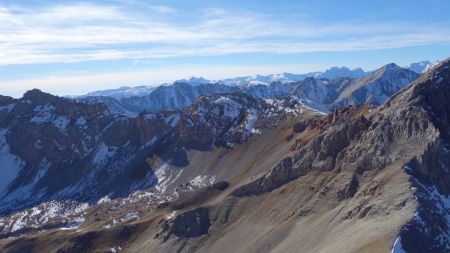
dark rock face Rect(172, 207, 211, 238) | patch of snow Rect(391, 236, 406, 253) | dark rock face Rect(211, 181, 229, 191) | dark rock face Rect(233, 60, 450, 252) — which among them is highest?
dark rock face Rect(233, 60, 450, 252)

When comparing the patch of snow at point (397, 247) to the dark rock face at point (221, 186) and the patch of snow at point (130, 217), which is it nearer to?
the dark rock face at point (221, 186)

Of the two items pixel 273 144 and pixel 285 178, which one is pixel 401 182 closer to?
pixel 285 178

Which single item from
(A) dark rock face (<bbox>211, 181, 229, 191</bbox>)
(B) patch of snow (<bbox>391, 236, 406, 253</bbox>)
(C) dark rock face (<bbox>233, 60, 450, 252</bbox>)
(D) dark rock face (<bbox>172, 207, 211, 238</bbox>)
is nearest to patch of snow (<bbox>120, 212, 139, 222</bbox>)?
(A) dark rock face (<bbox>211, 181, 229, 191</bbox>)

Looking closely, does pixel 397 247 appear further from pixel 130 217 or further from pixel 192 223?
pixel 130 217

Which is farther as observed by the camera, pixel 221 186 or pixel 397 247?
pixel 221 186

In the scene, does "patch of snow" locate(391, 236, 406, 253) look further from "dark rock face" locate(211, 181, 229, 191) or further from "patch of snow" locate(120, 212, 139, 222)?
"patch of snow" locate(120, 212, 139, 222)

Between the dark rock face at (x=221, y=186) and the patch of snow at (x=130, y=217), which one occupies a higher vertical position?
the dark rock face at (x=221, y=186)

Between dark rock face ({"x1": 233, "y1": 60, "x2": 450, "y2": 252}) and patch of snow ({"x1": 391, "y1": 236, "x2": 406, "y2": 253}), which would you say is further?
dark rock face ({"x1": 233, "y1": 60, "x2": 450, "y2": 252})

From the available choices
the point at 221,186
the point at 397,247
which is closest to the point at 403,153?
the point at 397,247

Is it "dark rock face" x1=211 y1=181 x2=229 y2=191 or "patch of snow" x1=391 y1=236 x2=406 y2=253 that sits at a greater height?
"patch of snow" x1=391 y1=236 x2=406 y2=253

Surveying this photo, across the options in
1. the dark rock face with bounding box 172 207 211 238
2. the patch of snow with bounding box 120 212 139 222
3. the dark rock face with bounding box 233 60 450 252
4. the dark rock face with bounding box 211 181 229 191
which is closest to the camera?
the dark rock face with bounding box 233 60 450 252

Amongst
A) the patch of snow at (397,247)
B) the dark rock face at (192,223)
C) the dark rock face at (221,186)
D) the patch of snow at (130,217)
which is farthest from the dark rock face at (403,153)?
the patch of snow at (130,217)

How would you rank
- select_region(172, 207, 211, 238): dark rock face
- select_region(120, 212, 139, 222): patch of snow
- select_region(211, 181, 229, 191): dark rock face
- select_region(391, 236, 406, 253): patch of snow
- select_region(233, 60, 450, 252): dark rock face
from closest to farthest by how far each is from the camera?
select_region(391, 236, 406, 253): patch of snow
select_region(233, 60, 450, 252): dark rock face
select_region(172, 207, 211, 238): dark rock face
select_region(211, 181, 229, 191): dark rock face
select_region(120, 212, 139, 222): patch of snow
